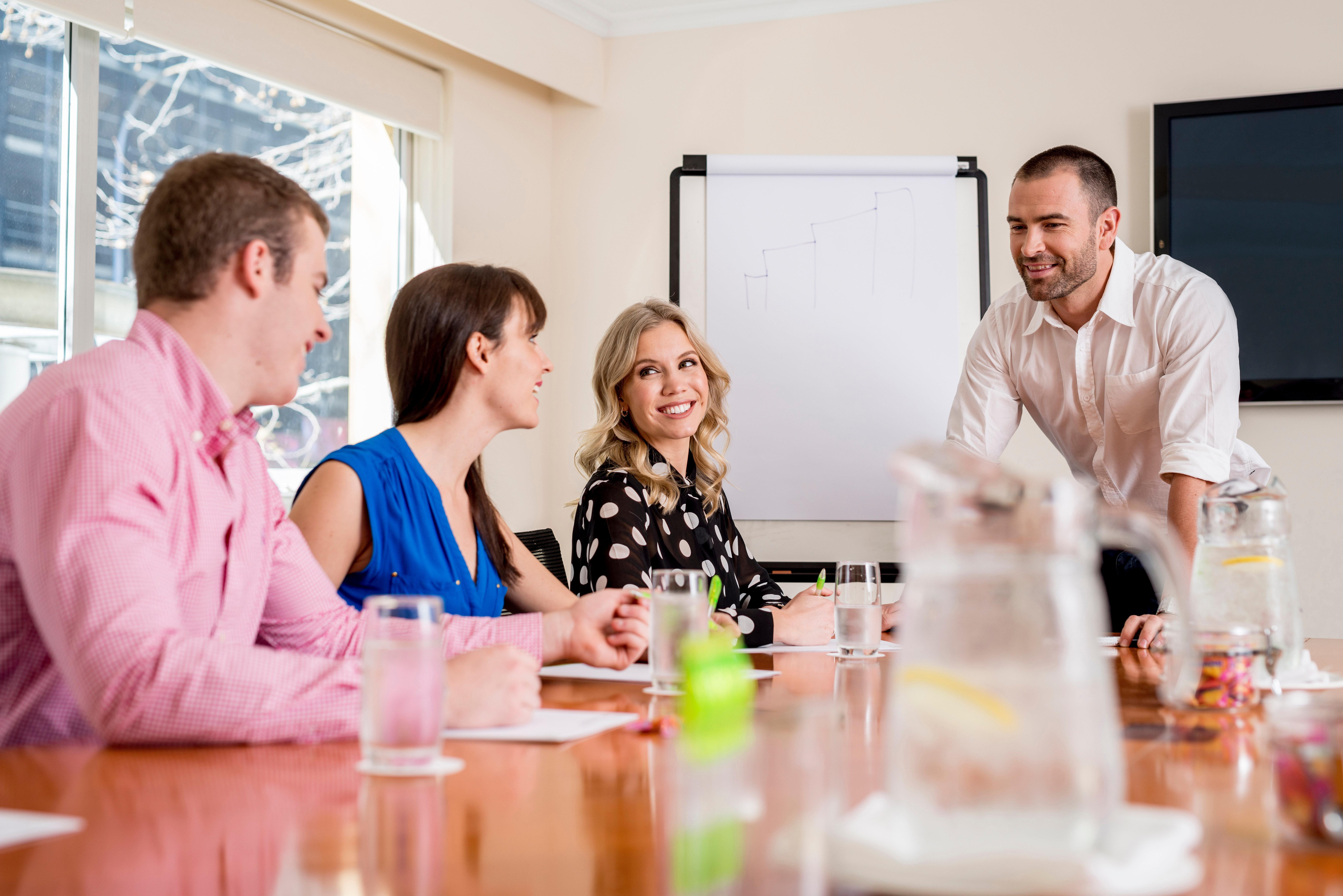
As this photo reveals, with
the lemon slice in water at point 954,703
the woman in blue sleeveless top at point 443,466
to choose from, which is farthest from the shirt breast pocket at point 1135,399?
the lemon slice in water at point 954,703

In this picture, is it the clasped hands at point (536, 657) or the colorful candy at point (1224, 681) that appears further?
the colorful candy at point (1224, 681)

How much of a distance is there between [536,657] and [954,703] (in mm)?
947

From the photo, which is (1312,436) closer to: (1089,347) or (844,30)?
(1089,347)

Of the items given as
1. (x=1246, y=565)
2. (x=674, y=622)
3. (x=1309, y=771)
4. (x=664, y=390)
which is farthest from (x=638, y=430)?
(x=1309, y=771)

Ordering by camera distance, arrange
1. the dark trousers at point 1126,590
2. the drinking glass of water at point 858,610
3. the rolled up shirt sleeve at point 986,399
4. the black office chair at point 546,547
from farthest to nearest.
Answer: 1. the black office chair at point 546,547
2. the rolled up shirt sleeve at point 986,399
3. the dark trousers at point 1126,590
4. the drinking glass of water at point 858,610

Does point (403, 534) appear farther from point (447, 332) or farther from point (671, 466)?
point (671, 466)

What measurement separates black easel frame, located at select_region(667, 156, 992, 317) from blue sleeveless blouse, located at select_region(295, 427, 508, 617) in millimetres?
1916

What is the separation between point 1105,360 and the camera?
2713 millimetres

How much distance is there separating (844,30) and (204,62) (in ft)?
6.56

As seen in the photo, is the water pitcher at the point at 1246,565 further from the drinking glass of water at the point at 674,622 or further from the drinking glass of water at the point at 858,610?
the drinking glass of water at the point at 674,622

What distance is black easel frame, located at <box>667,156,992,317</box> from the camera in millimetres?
3734

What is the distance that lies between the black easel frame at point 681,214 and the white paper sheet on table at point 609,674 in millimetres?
2200

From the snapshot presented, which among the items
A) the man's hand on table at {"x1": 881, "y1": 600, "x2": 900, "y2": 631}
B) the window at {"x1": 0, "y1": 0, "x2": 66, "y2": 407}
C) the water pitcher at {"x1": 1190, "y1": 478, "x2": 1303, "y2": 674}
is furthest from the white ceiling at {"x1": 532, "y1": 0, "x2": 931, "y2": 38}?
the water pitcher at {"x1": 1190, "y1": 478, "x2": 1303, "y2": 674}

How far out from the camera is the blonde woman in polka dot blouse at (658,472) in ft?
7.29
